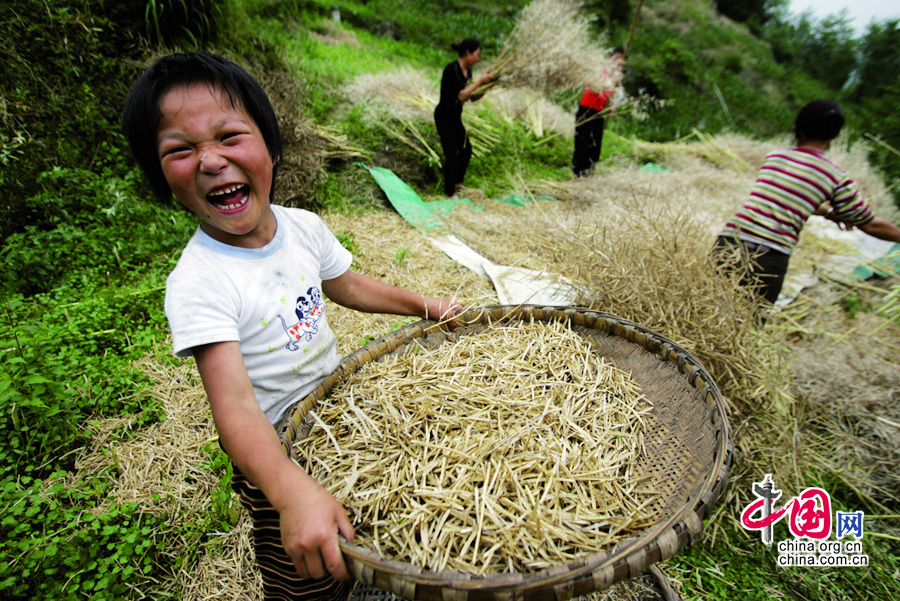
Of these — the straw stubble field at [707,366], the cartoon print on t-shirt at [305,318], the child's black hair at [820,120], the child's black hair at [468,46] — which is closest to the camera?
the cartoon print on t-shirt at [305,318]

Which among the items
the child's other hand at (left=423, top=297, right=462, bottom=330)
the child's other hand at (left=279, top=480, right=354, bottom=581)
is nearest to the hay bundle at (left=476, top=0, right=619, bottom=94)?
the child's other hand at (left=423, top=297, right=462, bottom=330)

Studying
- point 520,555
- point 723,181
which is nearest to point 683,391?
point 520,555

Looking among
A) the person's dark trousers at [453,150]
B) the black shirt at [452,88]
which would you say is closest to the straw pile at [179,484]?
the person's dark trousers at [453,150]

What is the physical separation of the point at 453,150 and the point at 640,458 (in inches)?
159

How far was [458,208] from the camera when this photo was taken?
4391 mm

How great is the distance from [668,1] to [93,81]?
27.0m

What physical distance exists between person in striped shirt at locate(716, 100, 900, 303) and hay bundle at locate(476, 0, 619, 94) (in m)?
2.55

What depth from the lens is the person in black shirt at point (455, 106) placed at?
4469mm

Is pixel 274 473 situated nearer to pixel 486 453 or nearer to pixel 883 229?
pixel 486 453

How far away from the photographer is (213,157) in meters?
1.09

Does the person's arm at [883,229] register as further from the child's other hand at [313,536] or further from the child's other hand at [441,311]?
the child's other hand at [313,536]

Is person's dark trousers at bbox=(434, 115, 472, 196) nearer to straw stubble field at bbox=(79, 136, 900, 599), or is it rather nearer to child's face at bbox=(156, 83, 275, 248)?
straw stubble field at bbox=(79, 136, 900, 599)

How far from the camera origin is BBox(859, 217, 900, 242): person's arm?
2578mm

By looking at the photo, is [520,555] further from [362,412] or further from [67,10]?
[67,10]
